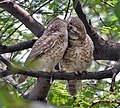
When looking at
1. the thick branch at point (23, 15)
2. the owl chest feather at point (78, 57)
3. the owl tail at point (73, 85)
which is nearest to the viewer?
the owl chest feather at point (78, 57)

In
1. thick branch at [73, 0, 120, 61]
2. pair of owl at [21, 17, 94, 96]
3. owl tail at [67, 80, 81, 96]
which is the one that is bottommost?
owl tail at [67, 80, 81, 96]

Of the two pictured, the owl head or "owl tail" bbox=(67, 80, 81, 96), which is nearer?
the owl head

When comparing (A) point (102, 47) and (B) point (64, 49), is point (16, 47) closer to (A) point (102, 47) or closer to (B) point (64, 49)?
(B) point (64, 49)

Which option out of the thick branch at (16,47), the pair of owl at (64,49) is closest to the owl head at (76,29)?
the pair of owl at (64,49)

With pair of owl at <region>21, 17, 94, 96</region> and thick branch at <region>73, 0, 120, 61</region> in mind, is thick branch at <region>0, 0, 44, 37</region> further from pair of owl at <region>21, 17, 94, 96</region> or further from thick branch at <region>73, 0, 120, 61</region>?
thick branch at <region>73, 0, 120, 61</region>

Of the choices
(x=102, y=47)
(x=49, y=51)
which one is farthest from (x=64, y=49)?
(x=102, y=47)

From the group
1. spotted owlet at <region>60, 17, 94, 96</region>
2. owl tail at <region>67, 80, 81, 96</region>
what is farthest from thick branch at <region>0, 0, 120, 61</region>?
owl tail at <region>67, 80, 81, 96</region>

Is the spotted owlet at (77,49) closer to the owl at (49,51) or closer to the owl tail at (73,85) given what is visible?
the owl at (49,51)

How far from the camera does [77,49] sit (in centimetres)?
251

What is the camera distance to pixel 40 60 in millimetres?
2457

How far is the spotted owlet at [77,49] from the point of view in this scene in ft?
8.16

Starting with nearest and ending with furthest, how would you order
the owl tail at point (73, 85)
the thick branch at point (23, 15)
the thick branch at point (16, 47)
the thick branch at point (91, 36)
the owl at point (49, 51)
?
the thick branch at point (16, 47)
the owl at point (49, 51)
the thick branch at point (91, 36)
the owl tail at point (73, 85)
the thick branch at point (23, 15)

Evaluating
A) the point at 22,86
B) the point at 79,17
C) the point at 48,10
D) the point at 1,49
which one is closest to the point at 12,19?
the point at 48,10

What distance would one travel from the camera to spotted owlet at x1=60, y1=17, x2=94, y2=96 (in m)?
2.49
